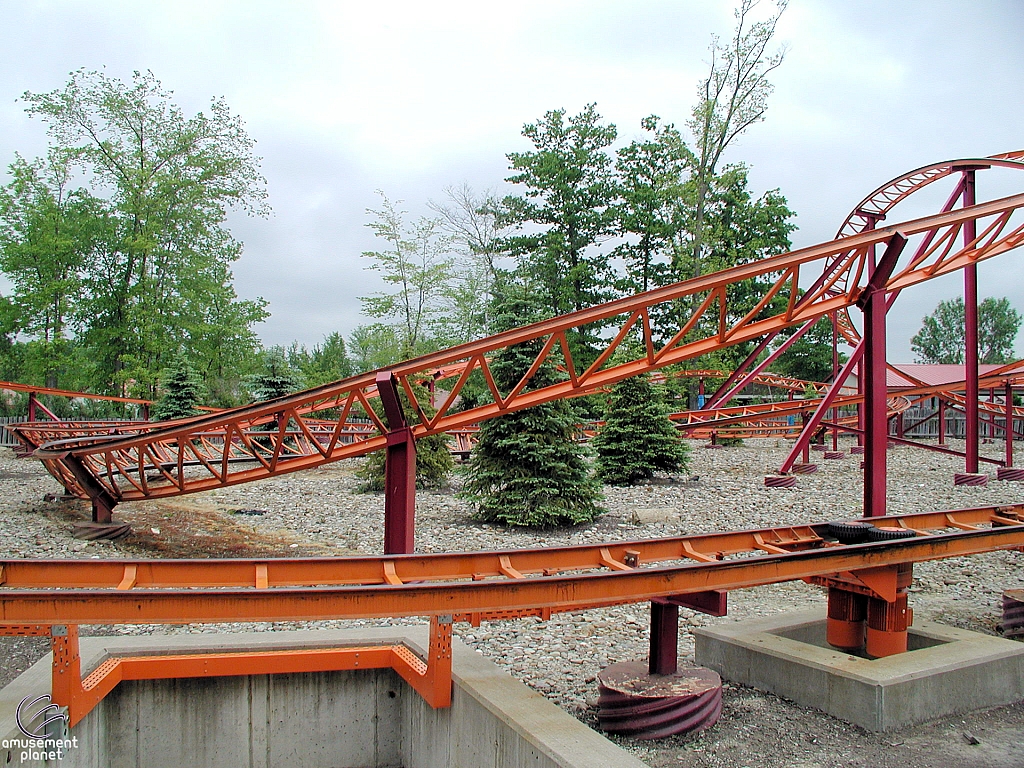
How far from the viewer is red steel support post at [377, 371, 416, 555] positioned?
7.57 meters

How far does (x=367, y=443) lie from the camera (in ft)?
28.9

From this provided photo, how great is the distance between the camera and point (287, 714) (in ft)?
18.1

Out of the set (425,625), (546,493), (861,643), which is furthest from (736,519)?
(425,625)

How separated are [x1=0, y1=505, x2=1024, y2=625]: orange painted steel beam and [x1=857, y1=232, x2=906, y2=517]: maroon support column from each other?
245cm

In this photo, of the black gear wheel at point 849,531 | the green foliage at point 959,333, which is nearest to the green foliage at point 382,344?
the black gear wheel at point 849,531

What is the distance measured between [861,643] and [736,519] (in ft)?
21.7

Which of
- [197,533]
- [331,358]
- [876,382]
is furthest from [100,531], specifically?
[331,358]

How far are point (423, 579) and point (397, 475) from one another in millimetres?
2678

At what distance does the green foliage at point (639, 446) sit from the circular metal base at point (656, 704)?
1165 cm

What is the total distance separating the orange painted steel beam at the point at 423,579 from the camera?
4.18 meters

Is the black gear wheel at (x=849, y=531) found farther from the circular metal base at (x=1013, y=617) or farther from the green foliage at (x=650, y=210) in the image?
the green foliage at (x=650, y=210)

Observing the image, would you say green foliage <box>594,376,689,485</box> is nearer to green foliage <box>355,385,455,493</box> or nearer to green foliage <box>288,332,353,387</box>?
green foliage <box>355,385,455,493</box>

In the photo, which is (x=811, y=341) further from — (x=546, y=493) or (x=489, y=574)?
(x=489, y=574)

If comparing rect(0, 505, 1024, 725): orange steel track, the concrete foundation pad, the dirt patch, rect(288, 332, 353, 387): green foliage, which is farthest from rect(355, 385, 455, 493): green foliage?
rect(288, 332, 353, 387): green foliage
